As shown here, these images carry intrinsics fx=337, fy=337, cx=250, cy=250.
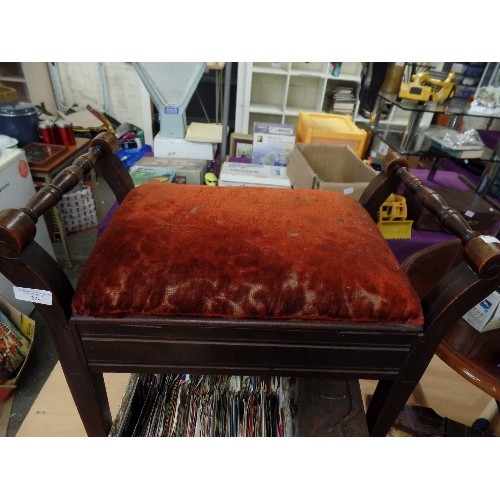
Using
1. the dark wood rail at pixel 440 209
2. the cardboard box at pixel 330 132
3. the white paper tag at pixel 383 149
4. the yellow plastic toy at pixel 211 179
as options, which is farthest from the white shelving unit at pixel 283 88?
the dark wood rail at pixel 440 209

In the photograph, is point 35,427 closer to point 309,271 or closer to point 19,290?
point 19,290

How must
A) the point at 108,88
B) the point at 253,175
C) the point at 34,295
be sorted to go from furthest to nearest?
the point at 108,88
the point at 253,175
the point at 34,295

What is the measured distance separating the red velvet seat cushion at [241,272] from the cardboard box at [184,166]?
46.0 inches

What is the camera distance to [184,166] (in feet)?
6.36

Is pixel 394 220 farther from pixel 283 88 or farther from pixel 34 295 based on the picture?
pixel 283 88

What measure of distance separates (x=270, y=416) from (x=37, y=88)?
155 inches

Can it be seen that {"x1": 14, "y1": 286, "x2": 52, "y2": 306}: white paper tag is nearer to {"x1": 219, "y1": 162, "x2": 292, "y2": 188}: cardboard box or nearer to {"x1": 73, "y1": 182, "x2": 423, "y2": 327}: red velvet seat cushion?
{"x1": 73, "y1": 182, "x2": 423, "y2": 327}: red velvet seat cushion

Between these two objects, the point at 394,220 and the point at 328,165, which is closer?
the point at 394,220

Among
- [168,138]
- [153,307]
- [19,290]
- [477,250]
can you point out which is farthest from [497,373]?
[168,138]

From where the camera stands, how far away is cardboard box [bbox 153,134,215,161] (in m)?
2.11

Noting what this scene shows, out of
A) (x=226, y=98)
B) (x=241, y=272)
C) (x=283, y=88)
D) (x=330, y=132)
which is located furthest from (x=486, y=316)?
Result: (x=283, y=88)

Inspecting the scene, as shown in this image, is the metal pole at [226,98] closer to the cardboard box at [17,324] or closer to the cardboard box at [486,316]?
the cardboard box at [17,324]

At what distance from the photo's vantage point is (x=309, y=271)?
635 mm

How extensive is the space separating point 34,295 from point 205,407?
0.54m
